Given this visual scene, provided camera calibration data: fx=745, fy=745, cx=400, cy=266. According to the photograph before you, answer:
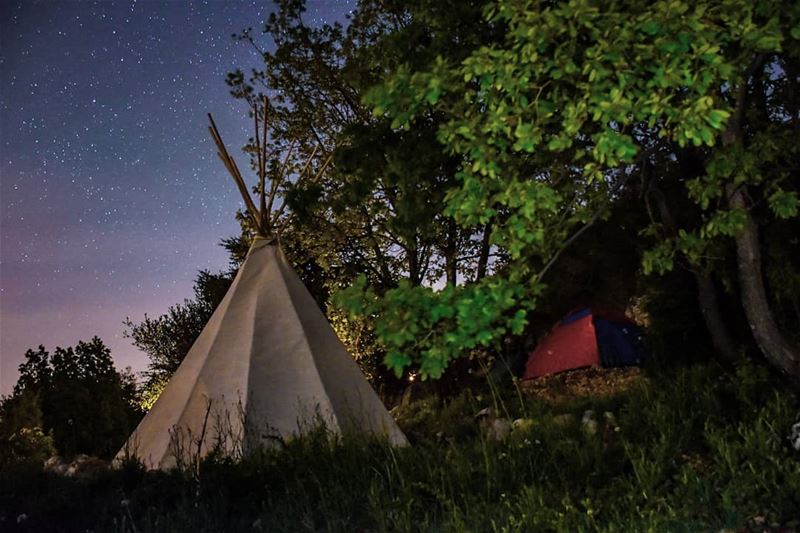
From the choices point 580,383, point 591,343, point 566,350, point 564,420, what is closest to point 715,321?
point 564,420

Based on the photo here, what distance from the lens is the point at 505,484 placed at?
19.8 ft

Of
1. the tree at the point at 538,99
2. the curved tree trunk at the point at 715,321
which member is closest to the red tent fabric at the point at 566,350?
the curved tree trunk at the point at 715,321

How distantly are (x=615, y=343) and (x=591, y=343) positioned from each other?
0.58 metres

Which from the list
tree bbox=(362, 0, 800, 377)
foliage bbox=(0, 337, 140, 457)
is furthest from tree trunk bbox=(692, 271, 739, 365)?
foliage bbox=(0, 337, 140, 457)

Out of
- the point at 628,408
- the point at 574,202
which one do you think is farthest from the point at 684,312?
the point at 574,202

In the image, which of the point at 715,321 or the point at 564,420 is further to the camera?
the point at 715,321

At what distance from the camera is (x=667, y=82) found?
4223 mm

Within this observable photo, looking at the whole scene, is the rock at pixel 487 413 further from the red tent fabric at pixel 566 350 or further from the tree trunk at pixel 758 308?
the red tent fabric at pixel 566 350

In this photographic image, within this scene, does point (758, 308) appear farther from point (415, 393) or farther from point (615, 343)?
point (415, 393)

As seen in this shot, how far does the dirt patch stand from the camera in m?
13.6

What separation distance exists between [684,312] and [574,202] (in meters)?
4.90

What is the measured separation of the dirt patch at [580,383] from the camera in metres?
13.6

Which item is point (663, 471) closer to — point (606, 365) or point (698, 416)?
point (698, 416)

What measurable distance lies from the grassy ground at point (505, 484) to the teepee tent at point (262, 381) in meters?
1.58
